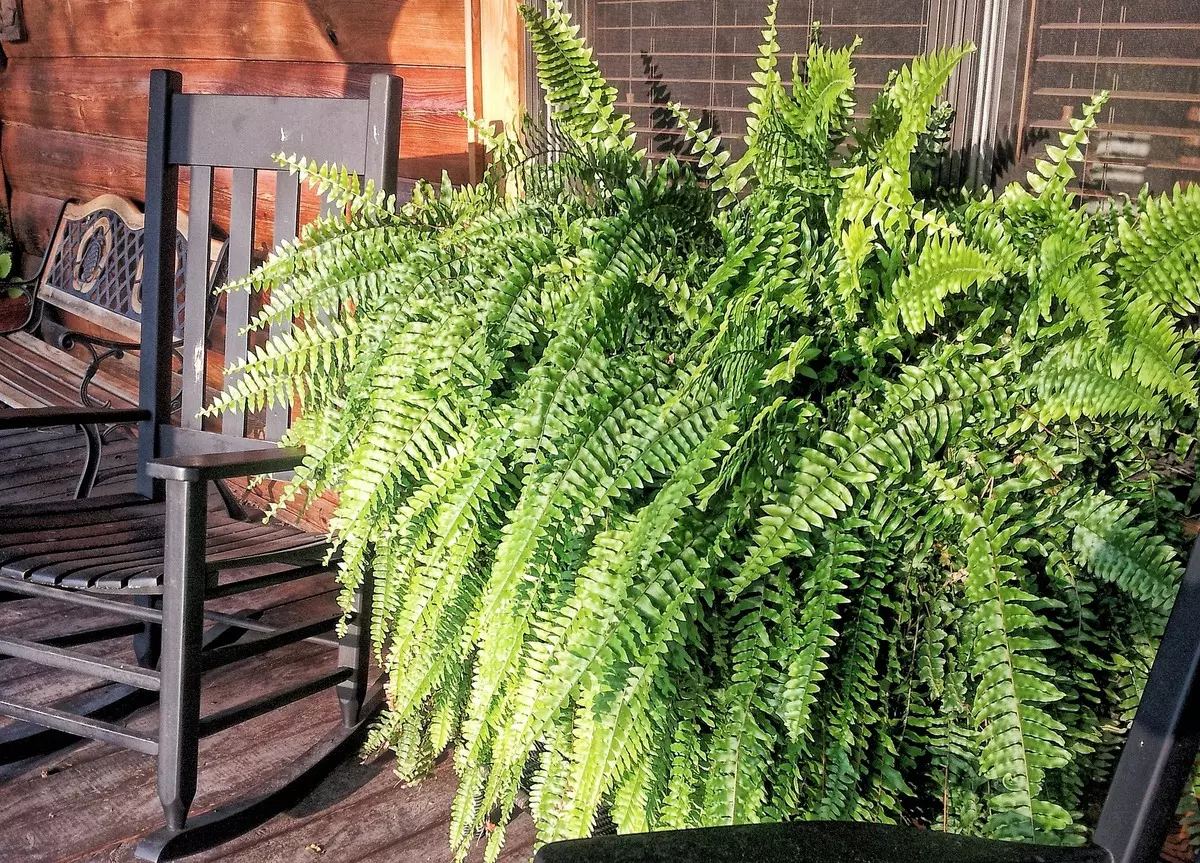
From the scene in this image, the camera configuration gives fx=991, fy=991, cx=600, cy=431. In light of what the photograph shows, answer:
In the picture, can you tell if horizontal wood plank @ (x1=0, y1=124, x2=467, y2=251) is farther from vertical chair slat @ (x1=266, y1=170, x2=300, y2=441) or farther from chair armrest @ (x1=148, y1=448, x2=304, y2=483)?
chair armrest @ (x1=148, y1=448, x2=304, y2=483)

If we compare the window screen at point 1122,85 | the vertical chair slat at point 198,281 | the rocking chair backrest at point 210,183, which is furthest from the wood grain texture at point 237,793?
the window screen at point 1122,85

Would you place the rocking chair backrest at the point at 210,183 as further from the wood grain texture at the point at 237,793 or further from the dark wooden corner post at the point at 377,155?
the wood grain texture at the point at 237,793

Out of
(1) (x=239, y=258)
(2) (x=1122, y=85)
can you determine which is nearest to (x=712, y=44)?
(2) (x=1122, y=85)

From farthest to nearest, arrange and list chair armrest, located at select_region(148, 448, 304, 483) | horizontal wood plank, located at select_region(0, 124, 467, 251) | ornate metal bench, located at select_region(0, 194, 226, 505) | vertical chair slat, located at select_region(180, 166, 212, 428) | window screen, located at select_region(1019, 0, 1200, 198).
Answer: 1. ornate metal bench, located at select_region(0, 194, 226, 505)
2. horizontal wood plank, located at select_region(0, 124, 467, 251)
3. vertical chair slat, located at select_region(180, 166, 212, 428)
4. chair armrest, located at select_region(148, 448, 304, 483)
5. window screen, located at select_region(1019, 0, 1200, 198)

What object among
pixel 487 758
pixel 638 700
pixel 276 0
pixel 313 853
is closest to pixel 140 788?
pixel 313 853

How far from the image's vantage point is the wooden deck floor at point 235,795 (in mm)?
1541

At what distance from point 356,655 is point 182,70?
2100 mm

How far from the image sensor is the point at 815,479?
0.94m

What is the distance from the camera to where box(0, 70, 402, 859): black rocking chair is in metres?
1.40

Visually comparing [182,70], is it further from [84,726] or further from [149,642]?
[84,726]

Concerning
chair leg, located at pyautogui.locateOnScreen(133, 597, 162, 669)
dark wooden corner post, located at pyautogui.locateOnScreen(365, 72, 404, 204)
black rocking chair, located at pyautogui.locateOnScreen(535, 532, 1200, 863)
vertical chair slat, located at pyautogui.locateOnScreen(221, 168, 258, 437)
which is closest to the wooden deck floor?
chair leg, located at pyautogui.locateOnScreen(133, 597, 162, 669)

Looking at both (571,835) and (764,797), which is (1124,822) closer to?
(764,797)

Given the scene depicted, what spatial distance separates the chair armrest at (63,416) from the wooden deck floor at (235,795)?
1.52ft

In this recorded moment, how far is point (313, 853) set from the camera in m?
1.54
